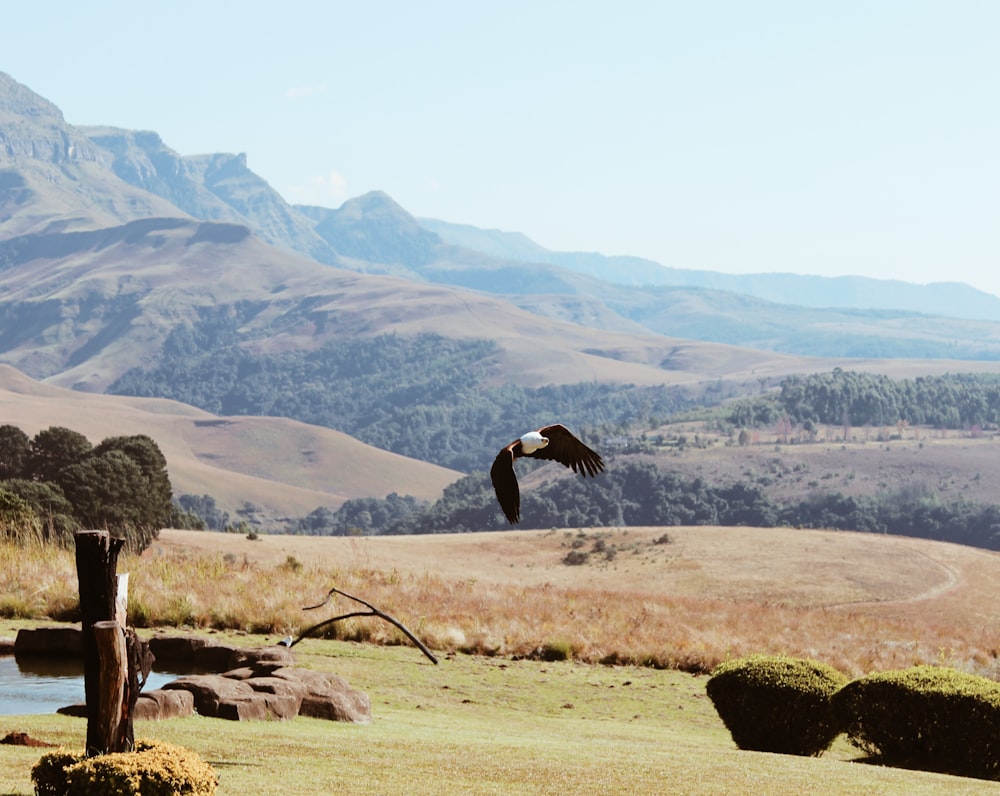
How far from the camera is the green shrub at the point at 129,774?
779 centimetres

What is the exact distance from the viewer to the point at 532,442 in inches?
316

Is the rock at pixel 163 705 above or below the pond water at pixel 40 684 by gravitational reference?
above

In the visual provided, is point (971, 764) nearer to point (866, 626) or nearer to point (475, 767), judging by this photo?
point (475, 767)

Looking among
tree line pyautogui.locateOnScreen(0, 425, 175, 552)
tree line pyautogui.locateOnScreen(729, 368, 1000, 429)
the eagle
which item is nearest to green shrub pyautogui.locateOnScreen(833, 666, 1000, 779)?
the eagle

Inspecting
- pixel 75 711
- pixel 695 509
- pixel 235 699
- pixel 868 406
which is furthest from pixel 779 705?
pixel 868 406

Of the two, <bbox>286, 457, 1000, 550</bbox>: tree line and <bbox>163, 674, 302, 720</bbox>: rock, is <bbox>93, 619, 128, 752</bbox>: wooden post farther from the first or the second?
<bbox>286, 457, 1000, 550</bbox>: tree line

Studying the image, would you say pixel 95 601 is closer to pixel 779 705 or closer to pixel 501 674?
pixel 779 705

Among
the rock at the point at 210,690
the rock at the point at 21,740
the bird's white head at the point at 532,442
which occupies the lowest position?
the rock at the point at 210,690

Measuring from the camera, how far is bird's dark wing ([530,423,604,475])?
900 cm

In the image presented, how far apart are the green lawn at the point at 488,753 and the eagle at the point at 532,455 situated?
275 cm

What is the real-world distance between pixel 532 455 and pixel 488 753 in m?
Answer: 4.31

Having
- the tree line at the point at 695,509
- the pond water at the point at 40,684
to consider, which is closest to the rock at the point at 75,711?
the pond water at the point at 40,684

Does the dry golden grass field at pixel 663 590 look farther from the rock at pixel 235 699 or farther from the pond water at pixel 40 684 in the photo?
the rock at pixel 235 699

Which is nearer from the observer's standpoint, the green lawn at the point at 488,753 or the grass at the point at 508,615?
the green lawn at the point at 488,753
